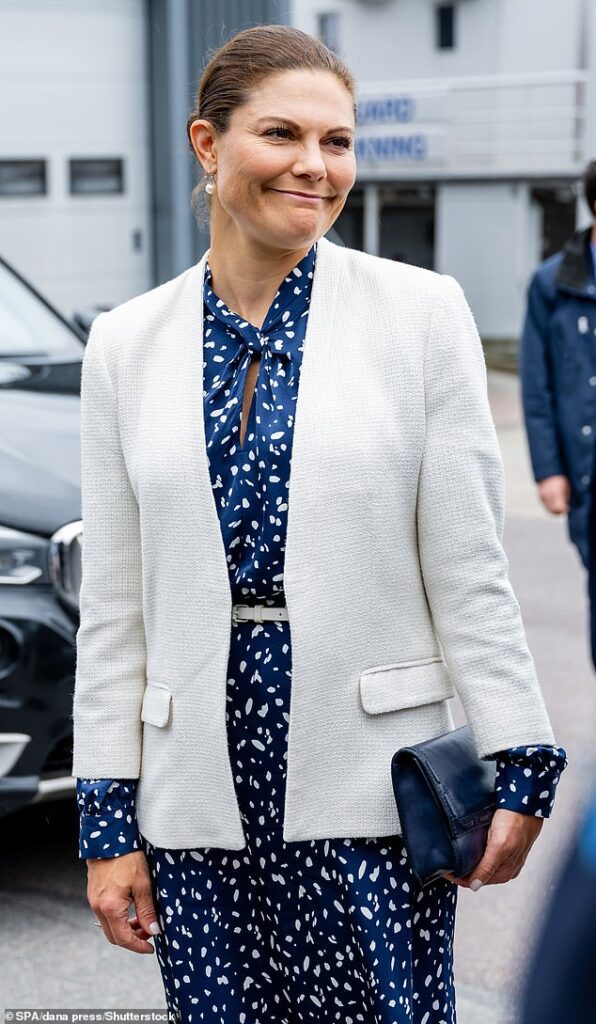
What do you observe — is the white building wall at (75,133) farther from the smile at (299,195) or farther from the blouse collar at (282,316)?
the smile at (299,195)

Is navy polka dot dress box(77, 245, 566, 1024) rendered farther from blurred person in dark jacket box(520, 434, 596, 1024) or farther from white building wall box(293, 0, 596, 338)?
white building wall box(293, 0, 596, 338)

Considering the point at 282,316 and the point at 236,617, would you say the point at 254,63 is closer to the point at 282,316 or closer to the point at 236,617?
the point at 282,316

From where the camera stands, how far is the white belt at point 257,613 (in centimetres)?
217

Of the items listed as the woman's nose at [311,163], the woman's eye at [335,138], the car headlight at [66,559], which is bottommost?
the car headlight at [66,559]

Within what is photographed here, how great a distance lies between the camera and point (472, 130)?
24.3 metres

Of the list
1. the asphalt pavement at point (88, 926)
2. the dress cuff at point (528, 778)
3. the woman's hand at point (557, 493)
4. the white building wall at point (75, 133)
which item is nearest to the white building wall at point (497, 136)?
the white building wall at point (75, 133)

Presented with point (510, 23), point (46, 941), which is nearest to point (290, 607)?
point (46, 941)

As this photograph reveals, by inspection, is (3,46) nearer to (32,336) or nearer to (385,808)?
(32,336)

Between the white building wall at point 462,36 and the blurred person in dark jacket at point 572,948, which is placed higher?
the white building wall at point 462,36

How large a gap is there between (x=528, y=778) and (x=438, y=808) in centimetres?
13

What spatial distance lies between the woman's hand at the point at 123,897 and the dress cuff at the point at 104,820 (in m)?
0.02

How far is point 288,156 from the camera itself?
85.2 inches

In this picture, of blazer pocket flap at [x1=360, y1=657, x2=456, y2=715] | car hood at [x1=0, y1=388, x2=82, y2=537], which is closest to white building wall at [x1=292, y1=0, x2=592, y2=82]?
car hood at [x1=0, y1=388, x2=82, y2=537]

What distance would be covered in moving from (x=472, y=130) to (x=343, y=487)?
76.0ft
